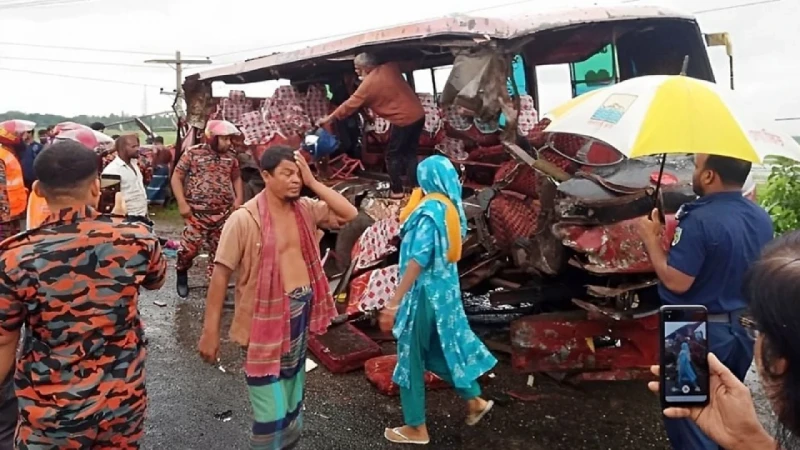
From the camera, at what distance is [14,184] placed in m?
5.62

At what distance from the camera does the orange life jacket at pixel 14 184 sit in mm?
5516

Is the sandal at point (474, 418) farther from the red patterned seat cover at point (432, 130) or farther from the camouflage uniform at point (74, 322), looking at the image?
the red patterned seat cover at point (432, 130)

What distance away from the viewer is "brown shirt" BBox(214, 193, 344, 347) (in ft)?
10.3

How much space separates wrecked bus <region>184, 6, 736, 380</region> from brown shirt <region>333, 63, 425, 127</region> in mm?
230

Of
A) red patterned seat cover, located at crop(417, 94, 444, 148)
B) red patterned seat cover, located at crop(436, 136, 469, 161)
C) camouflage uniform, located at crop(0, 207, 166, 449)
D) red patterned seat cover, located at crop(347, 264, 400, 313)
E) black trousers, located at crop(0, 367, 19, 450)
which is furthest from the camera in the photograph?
red patterned seat cover, located at crop(417, 94, 444, 148)

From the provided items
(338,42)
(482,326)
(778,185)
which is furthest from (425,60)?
(778,185)

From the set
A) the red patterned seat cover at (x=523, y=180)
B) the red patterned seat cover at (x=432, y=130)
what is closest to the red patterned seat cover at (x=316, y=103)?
the red patterned seat cover at (x=432, y=130)


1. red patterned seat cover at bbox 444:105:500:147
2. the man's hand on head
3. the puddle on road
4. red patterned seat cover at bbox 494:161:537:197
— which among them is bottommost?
the puddle on road

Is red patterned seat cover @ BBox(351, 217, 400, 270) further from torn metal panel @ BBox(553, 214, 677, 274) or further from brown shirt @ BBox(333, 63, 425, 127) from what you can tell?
torn metal panel @ BBox(553, 214, 677, 274)

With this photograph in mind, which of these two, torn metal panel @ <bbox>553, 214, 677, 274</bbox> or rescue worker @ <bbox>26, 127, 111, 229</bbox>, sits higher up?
rescue worker @ <bbox>26, 127, 111, 229</bbox>

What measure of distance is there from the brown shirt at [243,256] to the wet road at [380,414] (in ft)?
3.81

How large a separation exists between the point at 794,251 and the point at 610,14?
4349 millimetres

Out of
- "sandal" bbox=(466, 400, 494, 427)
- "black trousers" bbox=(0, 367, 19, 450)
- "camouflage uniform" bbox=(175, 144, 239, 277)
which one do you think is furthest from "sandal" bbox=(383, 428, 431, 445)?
"camouflage uniform" bbox=(175, 144, 239, 277)

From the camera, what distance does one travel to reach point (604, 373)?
4.84 m
